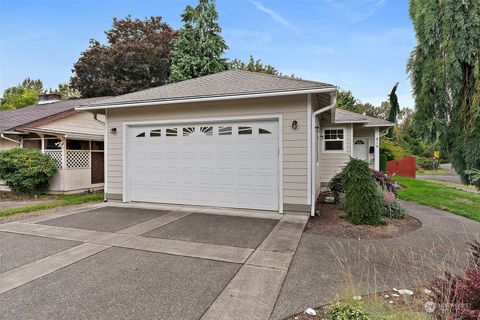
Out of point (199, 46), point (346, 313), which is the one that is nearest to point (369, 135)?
point (346, 313)

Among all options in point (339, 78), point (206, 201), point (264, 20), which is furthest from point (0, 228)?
point (339, 78)

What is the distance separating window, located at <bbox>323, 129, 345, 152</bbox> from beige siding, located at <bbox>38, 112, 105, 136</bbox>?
10257 millimetres

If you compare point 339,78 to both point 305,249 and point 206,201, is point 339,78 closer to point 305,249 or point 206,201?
point 206,201

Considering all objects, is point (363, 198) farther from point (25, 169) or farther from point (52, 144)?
point (52, 144)

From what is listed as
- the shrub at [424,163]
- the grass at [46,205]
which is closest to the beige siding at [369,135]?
the grass at [46,205]

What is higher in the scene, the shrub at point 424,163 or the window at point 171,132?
the window at point 171,132

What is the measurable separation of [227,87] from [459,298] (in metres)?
6.25

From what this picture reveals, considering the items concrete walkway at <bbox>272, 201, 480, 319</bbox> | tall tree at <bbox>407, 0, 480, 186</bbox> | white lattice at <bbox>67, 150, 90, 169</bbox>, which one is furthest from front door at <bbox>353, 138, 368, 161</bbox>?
white lattice at <bbox>67, 150, 90, 169</bbox>

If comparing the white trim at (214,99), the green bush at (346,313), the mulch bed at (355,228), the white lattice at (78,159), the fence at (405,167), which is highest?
the white trim at (214,99)

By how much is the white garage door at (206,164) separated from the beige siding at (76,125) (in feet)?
18.9

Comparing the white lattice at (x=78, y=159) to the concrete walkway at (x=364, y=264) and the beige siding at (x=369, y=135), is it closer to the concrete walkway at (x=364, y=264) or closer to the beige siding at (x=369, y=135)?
the concrete walkway at (x=364, y=264)

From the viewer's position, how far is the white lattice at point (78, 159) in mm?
10625

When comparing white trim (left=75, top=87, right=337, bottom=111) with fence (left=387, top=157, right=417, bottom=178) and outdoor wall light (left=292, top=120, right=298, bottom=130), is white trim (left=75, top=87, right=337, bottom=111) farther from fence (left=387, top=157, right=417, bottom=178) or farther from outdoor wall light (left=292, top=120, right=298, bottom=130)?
fence (left=387, top=157, right=417, bottom=178)

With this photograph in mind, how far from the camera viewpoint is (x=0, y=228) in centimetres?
549
